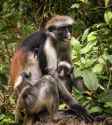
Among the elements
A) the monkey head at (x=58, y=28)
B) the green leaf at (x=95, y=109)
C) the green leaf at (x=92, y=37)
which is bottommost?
the green leaf at (x=95, y=109)

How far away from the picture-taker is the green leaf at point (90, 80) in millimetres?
5891

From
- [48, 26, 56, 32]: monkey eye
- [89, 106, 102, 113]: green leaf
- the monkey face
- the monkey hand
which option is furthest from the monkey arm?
[48, 26, 56, 32]: monkey eye

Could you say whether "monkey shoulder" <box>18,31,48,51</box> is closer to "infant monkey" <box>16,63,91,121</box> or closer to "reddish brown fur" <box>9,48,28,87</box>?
"reddish brown fur" <box>9,48,28,87</box>

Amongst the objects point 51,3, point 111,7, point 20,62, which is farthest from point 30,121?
point 51,3

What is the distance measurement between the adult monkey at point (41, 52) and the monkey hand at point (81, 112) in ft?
1.76

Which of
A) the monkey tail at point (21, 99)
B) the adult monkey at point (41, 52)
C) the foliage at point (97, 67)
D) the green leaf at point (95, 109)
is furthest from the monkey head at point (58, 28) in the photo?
the green leaf at point (95, 109)

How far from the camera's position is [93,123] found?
18.2 feet

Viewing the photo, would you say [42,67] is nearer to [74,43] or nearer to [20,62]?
[20,62]

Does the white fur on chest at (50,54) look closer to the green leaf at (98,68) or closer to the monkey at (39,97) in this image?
the monkey at (39,97)

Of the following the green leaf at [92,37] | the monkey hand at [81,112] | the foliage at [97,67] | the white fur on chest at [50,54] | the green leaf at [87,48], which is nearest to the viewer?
the monkey hand at [81,112]

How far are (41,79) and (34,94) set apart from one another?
20 cm

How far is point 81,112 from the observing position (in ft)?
19.3

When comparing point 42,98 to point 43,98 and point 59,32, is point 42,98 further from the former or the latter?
point 59,32

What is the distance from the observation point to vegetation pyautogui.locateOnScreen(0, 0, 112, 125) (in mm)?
6242
